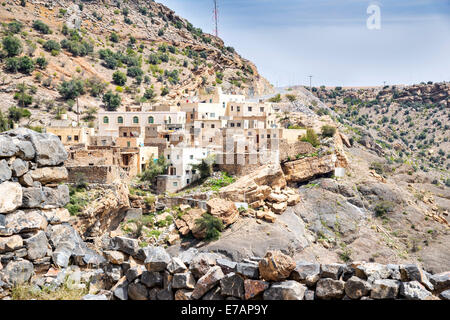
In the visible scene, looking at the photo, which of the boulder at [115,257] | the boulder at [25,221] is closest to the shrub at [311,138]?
the boulder at [115,257]

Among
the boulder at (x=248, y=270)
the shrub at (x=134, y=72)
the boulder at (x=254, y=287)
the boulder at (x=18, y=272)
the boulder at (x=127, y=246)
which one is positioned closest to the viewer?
the boulder at (x=254, y=287)

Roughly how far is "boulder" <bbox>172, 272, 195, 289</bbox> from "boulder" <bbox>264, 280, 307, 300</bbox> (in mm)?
905

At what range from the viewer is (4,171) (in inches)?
227

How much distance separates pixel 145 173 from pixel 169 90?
34744mm

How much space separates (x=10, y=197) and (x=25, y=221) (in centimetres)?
37

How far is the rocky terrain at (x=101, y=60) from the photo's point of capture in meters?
48.9

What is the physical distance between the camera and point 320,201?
3102 centimetres

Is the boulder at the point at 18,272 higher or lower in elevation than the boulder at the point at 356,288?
lower

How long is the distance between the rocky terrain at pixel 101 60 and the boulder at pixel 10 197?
116 ft

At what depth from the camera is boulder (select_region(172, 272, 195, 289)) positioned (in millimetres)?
5125

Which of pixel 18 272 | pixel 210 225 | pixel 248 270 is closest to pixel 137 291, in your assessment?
pixel 248 270

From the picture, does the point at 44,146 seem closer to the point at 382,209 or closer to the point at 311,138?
the point at 311,138

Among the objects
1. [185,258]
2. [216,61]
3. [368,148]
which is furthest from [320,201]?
[216,61]

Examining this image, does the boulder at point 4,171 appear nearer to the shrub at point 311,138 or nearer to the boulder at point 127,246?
the boulder at point 127,246
